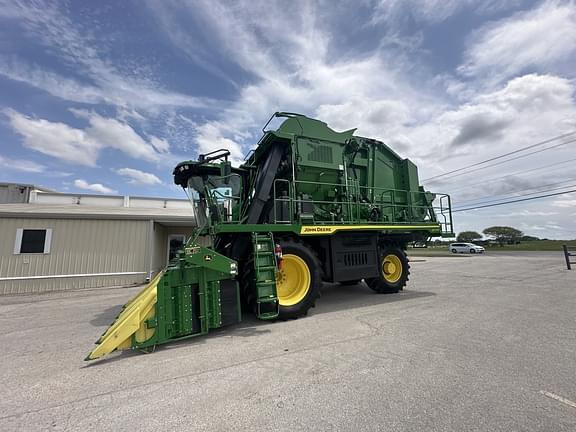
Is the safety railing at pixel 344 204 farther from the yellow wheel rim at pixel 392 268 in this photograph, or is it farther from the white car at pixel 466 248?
the white car at pixel 466 248

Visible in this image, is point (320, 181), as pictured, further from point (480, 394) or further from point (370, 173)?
point (480, 394)

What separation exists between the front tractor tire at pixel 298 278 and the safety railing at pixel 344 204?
27.2 inches

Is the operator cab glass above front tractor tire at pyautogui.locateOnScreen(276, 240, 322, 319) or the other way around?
above

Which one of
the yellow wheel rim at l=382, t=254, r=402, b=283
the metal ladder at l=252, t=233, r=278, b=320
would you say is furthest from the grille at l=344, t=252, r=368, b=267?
the metal ladder at l=252, t=233, r=278, b=320

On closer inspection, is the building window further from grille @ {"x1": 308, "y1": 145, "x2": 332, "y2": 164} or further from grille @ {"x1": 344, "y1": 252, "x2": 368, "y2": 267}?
grille @ {"x1": 344, "y1": 252, "x2": 368, "y2": 267}

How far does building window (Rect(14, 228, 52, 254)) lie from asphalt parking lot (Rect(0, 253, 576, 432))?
6.48m

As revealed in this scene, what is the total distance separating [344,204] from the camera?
7.08 meters

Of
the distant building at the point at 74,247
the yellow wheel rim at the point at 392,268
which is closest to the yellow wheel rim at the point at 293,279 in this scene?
the yellow wheel rim at the point at 392,268

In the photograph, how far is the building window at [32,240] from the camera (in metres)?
10.2

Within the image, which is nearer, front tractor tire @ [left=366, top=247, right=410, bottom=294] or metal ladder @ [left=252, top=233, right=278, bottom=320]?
metal ladder @ [left=252, top=233, right=278, bottom=320]

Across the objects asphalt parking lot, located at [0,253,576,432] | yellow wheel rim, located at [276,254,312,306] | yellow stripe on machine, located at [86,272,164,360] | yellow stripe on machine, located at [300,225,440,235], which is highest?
yellow stripe on machine, located at [300,225,440,235]

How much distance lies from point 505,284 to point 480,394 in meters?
8.63

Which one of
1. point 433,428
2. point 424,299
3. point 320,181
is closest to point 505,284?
point 424,299

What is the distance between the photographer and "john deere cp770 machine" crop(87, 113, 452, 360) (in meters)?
4.38
